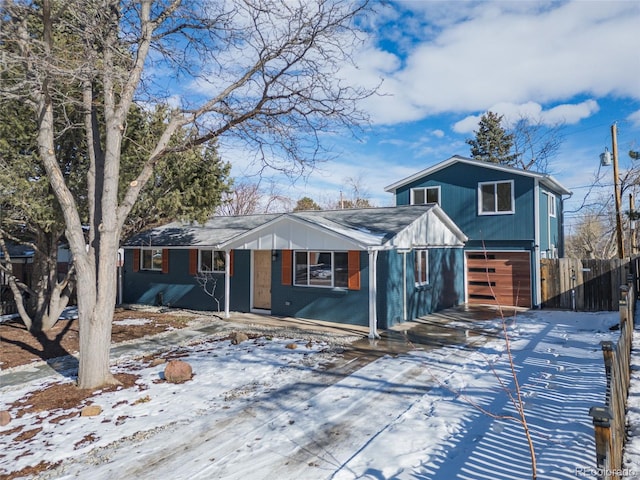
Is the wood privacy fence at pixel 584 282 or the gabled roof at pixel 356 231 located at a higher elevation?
the gabled roof at pixel 356 231

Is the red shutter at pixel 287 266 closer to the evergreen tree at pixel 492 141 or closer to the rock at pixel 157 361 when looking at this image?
the rock at pixel 157 361

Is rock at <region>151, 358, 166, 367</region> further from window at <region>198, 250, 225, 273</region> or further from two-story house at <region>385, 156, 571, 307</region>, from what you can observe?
two-story house at <region>385, 156, 571, 307</region>

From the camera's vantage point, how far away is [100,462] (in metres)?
4.05

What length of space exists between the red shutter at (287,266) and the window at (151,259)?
5877 mm

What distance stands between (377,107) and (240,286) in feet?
26.5

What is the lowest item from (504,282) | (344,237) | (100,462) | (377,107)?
(100,462)

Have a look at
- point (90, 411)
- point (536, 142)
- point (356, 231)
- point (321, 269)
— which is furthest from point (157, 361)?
point (536, 142)

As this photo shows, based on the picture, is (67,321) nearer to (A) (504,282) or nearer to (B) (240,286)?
(B) (240,286)

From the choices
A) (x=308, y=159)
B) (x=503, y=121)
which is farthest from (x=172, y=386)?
(x=503, y=121)

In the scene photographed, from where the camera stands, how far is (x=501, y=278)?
14375 mm

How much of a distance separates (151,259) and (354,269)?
892 cm

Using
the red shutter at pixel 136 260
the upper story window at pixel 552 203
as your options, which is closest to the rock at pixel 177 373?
the red shutter at pixel 136 260

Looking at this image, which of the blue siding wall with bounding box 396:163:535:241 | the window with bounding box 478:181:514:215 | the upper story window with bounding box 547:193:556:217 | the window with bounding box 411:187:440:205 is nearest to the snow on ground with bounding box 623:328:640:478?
the blue siding wall with bounding box 396:163:535:241

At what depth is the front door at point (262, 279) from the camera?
12.9 meters
